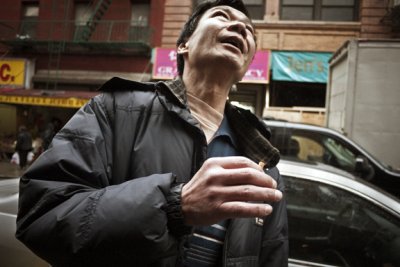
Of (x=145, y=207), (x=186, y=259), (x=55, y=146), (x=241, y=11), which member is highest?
(x=241, y=11)

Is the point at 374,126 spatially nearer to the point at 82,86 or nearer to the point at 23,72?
the point at 82,86

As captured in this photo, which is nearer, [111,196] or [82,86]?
[111,196]

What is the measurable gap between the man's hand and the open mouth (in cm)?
72

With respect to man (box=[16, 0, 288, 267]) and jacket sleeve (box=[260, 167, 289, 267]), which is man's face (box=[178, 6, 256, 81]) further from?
jacket sleeve (box=[260, 167, 289, 267])

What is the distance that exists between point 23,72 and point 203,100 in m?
16.9

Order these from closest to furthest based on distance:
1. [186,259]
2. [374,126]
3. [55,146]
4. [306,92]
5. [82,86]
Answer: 1. [55,146]
2. [186,259]
3. [374,126]
4. [306,92]
5. [82,86]

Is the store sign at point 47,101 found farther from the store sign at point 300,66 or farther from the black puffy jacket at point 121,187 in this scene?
the black puffy jacket at point 121,187

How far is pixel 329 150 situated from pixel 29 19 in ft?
52.7

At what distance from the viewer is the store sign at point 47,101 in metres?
13.4

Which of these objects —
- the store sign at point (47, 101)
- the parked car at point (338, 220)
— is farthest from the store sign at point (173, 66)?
the parked car at point (338, 220)

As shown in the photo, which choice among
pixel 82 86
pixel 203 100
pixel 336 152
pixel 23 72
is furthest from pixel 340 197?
pixel 23 72

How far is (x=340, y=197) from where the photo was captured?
2.80m

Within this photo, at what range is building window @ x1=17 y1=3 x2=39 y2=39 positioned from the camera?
16.8 m

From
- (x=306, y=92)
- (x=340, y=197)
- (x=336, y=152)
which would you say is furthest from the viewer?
(x=306, y=92)
